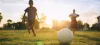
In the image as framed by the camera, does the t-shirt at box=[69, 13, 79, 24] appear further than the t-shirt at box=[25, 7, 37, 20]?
Yes

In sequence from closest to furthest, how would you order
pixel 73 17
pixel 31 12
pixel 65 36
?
→ 1. pixel 65 36
2. pixel 31 12
3. pixel 73 17

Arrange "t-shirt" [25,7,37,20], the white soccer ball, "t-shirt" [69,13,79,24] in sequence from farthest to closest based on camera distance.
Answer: "t-shirt" [69,13,79,24]
"t-shirt" [25,7,37,20]
the white soccer ball

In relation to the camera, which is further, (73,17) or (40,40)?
(73,17)

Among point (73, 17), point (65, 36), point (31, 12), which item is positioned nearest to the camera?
point (65, 36)

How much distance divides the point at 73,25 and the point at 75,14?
1.35 metres

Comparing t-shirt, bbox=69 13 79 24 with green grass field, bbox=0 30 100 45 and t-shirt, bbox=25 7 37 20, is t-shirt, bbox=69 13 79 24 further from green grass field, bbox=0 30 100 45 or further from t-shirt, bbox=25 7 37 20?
t-shirt, bbox=25 7 37 20

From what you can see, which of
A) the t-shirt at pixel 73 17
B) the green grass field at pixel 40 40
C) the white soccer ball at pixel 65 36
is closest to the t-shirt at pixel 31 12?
the green grass field at pixel 40 40

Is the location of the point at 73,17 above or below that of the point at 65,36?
above

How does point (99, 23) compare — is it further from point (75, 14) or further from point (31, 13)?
point (31, 13)

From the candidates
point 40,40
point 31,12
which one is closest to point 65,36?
point 40,40

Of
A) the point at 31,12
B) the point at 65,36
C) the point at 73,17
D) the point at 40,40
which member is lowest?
the point at 40,40

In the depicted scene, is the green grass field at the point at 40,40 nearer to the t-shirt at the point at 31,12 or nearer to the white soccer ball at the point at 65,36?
the white soccer ball at the point at 65,36

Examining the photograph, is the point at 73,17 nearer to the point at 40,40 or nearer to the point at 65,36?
the point at 40,40

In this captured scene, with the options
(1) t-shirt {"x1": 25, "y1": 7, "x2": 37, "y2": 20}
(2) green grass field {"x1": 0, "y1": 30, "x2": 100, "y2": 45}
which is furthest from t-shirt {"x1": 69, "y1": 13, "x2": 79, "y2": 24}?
(1) t-shirt {"x1": 25, "y1": 7, "x2": 37, "y2": 20}
